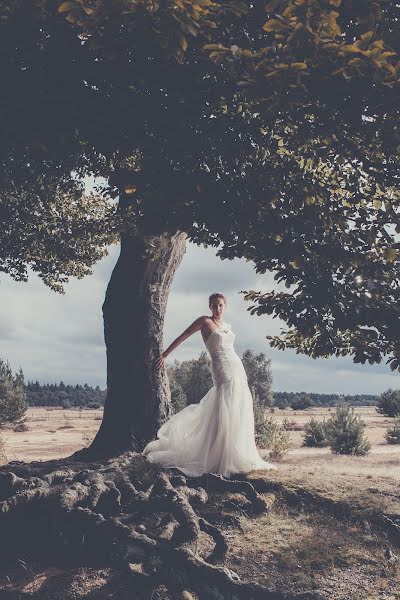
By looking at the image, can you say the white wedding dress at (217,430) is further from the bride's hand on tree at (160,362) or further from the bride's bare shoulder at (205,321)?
the bride's hand on tree at (160,362)

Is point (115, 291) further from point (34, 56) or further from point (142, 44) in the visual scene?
point (142, 44)

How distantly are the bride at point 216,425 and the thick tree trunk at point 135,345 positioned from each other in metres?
0.78

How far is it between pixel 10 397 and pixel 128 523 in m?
46.1

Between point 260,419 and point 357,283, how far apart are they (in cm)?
2460

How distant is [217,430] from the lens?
37.5 ft

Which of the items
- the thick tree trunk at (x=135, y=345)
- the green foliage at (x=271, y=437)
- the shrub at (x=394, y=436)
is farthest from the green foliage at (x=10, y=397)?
the thick tree trunk at (x=135, y=345)

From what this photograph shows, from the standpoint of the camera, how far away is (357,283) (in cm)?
834

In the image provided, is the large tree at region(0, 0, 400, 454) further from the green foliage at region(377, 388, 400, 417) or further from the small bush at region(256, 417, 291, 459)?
the green foliage at region(377, 388, 400, 417)

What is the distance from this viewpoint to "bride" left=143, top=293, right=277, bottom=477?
11.3m

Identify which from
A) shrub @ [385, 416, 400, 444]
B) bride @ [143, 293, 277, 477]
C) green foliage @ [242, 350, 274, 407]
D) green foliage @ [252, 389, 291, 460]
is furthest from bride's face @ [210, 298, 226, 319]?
green foliage @ [242, 350, 274, 407]

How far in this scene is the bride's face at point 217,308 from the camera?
11820 millimetres

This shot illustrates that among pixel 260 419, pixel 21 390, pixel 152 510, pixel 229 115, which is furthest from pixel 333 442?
pixel 21 390

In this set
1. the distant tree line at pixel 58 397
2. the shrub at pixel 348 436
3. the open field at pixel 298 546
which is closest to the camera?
the open field at pixel 298 546

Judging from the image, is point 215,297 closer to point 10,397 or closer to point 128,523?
point 128,523
